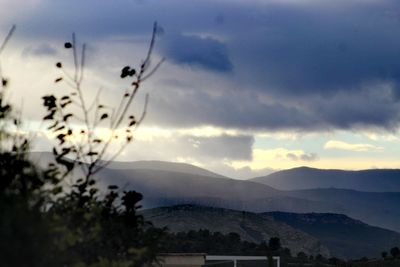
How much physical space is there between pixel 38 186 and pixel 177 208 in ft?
379

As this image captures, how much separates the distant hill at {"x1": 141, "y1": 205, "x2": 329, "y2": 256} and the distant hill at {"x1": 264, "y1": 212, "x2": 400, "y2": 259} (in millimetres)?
10130

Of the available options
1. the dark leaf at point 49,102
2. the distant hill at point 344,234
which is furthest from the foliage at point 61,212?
the distant hill at point 344,234

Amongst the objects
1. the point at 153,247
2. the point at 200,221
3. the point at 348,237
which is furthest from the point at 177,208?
the point at 153,247

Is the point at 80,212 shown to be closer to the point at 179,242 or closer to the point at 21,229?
the point at 21,229

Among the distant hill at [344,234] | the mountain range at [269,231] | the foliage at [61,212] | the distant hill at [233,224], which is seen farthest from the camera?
the distant hill at [344,234]

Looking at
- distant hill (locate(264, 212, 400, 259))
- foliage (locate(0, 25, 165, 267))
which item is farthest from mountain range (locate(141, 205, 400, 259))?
foliage (locate(0, 25, 165, 267))

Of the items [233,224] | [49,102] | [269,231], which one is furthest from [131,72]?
[269,231]

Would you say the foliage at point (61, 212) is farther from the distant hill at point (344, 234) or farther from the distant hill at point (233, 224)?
the distant hill at point (344, 234)

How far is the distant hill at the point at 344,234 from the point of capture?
137875 mm

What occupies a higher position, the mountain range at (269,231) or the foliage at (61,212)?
the mountain range at (269,231)

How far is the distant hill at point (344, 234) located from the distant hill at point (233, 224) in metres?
10.1

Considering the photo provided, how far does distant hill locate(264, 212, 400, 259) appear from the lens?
452 feet

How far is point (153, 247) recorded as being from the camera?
1819 cm

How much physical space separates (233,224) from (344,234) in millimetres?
38267
